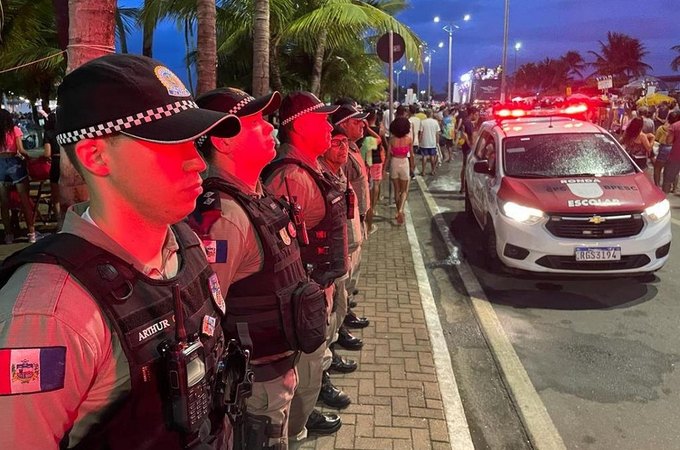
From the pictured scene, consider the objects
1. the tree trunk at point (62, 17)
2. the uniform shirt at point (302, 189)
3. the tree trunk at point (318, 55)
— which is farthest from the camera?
the tree trunk at point (318, 55)

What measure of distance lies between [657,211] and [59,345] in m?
5.95

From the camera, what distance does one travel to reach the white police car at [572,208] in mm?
5398

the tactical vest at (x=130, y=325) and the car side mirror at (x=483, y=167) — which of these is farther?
the car side mirror at (x=483, y=167)

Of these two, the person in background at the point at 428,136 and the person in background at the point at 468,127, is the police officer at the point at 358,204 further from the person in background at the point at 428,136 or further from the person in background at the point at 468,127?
the person in background at the point at 428,136

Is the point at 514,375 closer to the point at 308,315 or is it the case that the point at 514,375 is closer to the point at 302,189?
the point at 302,189

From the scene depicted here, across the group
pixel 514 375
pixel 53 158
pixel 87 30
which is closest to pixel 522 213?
pixel 514 375

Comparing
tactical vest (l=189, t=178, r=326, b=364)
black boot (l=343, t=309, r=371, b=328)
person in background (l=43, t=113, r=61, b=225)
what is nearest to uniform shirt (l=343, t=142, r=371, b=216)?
black boot (l=343, t=309, r=371, b=328)

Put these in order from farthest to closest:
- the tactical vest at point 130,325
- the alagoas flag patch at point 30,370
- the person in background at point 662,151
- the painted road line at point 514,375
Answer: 1. the person in background at point 662,151
2. the painted road line at point 514,375
3. the tactical vest at point 130,325
4. the alagoas flag patch at point 30,370

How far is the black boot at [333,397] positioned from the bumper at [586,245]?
285 cm

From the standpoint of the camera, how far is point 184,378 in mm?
1277

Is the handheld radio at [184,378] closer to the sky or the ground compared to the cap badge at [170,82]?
closer to the ground

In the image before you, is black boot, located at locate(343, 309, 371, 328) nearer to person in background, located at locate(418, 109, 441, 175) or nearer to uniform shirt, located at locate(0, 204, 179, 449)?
Answer: uniform shirt, located at locate(0, 204, 179, 449)

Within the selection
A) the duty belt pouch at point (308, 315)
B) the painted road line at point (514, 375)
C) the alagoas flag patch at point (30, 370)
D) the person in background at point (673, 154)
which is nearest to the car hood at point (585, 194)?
the painted road line at point (514, 375)

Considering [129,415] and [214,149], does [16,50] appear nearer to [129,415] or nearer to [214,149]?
[214,149]
